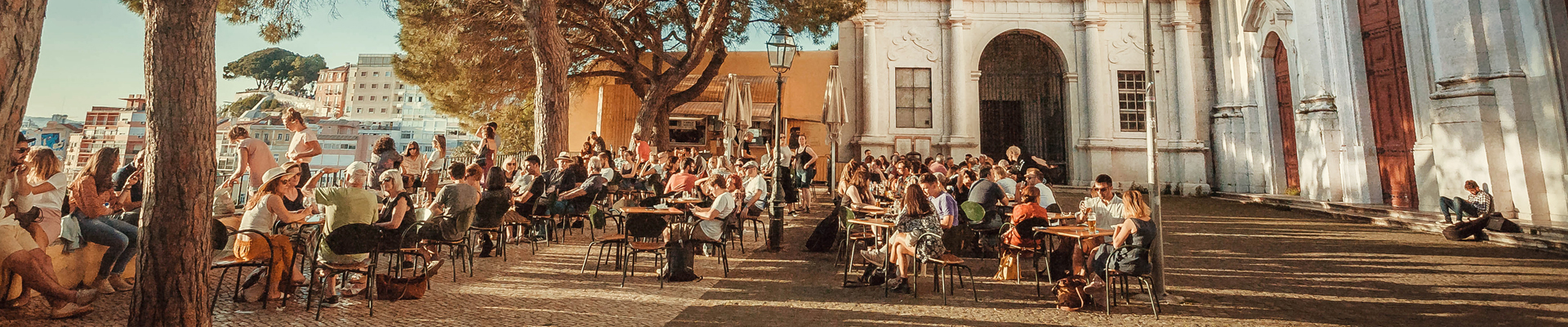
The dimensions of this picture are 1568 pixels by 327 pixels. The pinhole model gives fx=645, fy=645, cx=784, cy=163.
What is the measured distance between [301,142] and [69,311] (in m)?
2.50

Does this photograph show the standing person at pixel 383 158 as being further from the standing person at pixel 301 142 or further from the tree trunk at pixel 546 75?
the tree trunk at pixel 546 75

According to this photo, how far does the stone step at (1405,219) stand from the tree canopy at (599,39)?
30.8ft

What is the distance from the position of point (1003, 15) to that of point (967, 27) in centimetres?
104

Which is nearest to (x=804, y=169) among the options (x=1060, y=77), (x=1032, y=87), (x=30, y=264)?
(x=30, y=264)

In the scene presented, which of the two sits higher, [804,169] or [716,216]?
[804,169]

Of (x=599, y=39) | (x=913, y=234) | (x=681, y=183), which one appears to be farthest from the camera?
(x=599, y=39)

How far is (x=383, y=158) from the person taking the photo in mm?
7223

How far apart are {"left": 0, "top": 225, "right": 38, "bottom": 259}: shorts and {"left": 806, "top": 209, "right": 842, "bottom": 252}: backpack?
5.94m

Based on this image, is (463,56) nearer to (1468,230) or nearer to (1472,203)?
(1468,230)

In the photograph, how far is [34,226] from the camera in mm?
4066

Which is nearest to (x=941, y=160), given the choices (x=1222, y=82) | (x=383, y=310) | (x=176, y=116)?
(x=1222, y=82)

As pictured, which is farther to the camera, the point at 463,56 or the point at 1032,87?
the point at 1032,87

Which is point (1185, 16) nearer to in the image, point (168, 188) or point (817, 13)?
point (817, 13)


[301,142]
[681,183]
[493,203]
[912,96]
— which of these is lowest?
[493,203]
